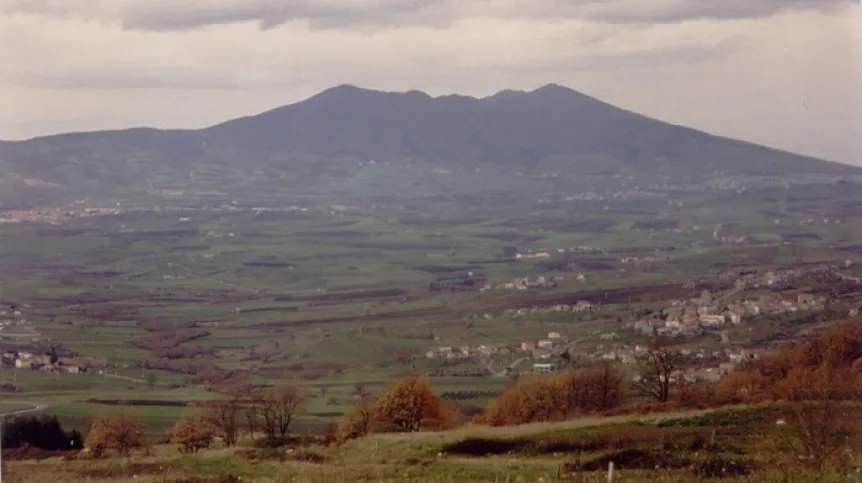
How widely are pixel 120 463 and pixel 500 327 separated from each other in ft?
133

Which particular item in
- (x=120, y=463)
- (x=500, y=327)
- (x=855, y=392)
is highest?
(x=855, y=392)

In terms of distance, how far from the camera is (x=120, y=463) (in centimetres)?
1538

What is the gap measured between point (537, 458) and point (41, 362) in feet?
125

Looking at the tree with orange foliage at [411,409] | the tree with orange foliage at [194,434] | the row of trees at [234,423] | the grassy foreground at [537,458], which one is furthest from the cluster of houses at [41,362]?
the grassy foreground at [537,458]

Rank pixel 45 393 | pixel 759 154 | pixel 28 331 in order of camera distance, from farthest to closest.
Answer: pixel 759 154, pixel 28 331, pixel 45 393

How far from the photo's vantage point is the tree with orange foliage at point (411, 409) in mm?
23172

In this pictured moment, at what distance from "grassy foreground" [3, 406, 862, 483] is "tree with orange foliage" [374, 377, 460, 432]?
20.3ft

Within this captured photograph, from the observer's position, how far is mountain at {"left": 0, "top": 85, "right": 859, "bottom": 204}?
12238 centimetres

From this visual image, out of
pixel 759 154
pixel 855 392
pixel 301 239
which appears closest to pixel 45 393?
pixel 855 392

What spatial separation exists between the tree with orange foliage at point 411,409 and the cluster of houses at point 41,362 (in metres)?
24.5

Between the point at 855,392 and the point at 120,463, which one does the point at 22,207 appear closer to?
the point at 120,463

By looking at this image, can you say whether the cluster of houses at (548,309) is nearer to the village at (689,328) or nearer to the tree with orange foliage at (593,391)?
the village at (689,328)

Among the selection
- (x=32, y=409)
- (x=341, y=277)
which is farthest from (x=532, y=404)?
(x=341, y=277)

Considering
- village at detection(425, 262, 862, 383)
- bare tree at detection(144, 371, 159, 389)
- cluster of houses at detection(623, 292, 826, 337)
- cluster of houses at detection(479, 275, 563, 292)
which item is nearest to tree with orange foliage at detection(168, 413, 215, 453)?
bare tree at detection(144, 371, 159, 389)
